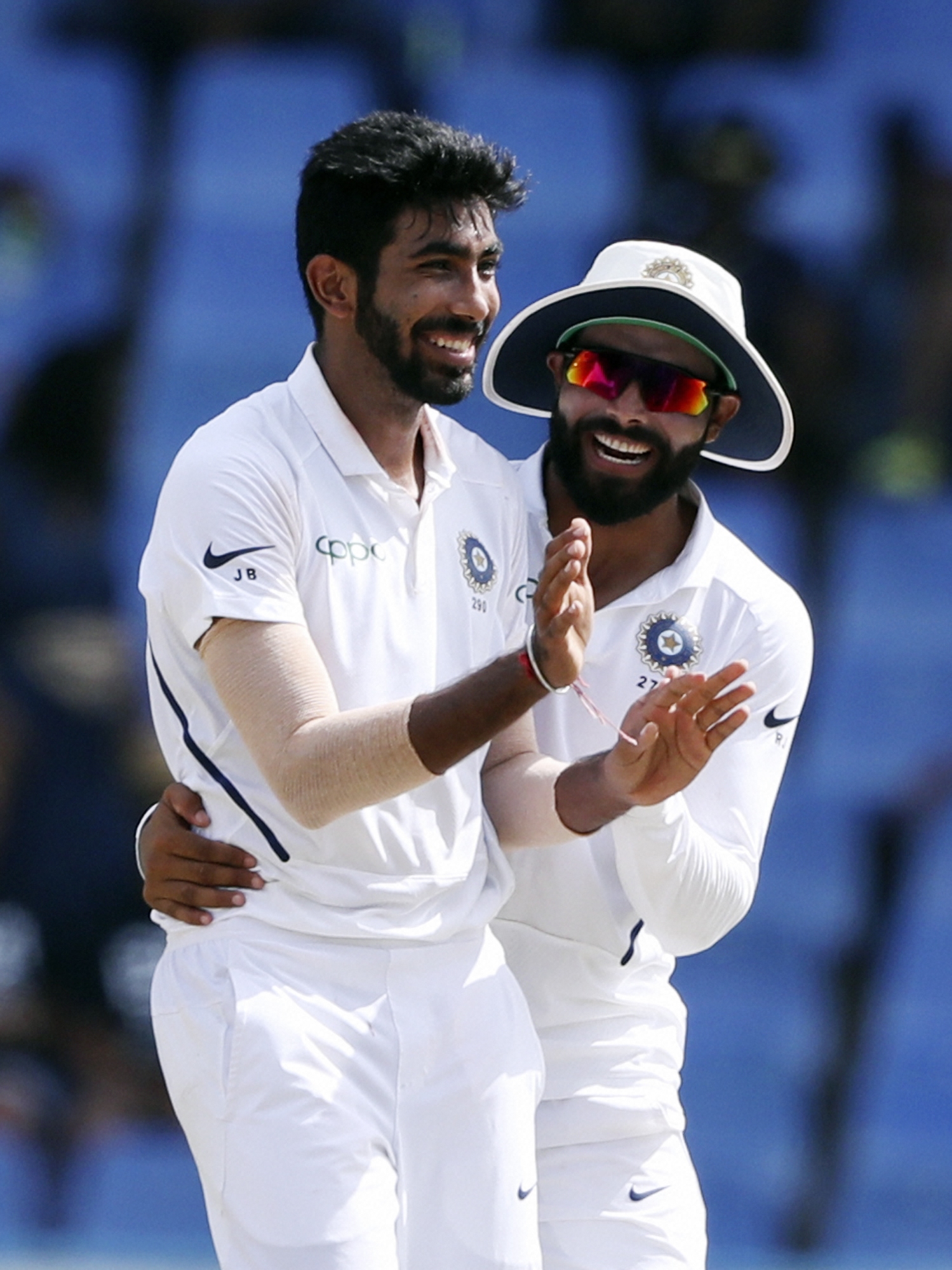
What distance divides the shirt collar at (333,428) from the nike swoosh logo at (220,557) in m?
0.21

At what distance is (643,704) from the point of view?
8.35 feet

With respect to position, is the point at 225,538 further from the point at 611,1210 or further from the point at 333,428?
the point at 611,1210

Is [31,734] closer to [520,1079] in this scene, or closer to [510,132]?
[510,132]

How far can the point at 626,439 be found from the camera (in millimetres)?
2947

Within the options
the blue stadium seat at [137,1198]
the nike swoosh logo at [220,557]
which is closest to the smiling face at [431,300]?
the nike swoosh logo at [220,557]

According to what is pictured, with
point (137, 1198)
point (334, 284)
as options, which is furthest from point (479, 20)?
point (334, 284)

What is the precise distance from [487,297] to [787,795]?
3560 mm

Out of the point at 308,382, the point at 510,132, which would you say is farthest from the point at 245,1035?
the point at 510,132

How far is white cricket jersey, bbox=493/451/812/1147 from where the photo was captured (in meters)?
2.98

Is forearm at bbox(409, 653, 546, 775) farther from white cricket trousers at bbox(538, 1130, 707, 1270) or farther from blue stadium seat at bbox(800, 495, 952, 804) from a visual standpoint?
blue stadium seat at bbox(800, 495, 952, 804)

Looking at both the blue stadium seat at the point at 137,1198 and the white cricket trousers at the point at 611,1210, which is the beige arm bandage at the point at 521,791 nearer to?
the white cricket trousers at the point at 611,1210

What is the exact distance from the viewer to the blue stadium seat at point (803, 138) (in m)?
6.11

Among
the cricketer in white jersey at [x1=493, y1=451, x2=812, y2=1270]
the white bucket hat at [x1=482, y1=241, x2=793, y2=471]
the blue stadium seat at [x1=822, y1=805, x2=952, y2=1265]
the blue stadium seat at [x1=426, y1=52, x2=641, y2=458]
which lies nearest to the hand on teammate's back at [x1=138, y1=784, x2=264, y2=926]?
the cricketer in white jersey at [x1=493, y1=451, x2=812, y2=1270]

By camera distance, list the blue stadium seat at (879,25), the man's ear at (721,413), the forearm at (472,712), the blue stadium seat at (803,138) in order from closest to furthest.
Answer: the forearm at (472,712)
the man's ear at (721,413)
the blue stadium seat at (803,138)
the blue stadium seat at (879,25)
